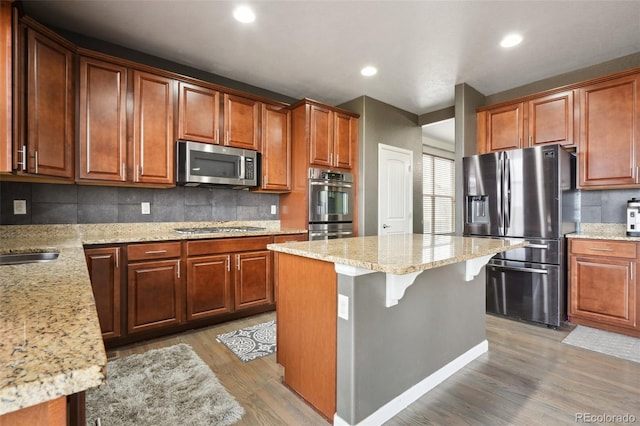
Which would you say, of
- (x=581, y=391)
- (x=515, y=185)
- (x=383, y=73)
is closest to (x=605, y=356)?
(x=581, y=391)

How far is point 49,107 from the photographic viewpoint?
2.29 m

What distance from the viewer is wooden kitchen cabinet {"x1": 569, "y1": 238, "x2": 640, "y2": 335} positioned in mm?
2785

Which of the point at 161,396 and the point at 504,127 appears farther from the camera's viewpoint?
the point at 504,127

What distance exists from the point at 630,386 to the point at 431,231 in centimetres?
447

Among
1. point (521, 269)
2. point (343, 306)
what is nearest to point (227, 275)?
point (343, 306)

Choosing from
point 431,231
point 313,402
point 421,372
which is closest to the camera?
point 313,402

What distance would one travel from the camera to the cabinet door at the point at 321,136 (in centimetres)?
373

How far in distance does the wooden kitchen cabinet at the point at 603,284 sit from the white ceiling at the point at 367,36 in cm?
187

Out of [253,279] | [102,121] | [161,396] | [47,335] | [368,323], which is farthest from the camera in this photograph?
[253,279]

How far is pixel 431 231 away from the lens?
640cm

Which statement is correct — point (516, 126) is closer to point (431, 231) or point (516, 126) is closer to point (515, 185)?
point (515, 185)

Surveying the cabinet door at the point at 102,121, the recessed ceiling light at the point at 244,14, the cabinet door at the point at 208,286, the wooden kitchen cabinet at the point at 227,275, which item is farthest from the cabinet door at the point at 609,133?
the cabinet door at the point at 102,121

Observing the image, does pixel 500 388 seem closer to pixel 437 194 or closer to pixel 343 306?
pixel 343 306

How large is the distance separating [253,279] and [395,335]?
1893 mm
